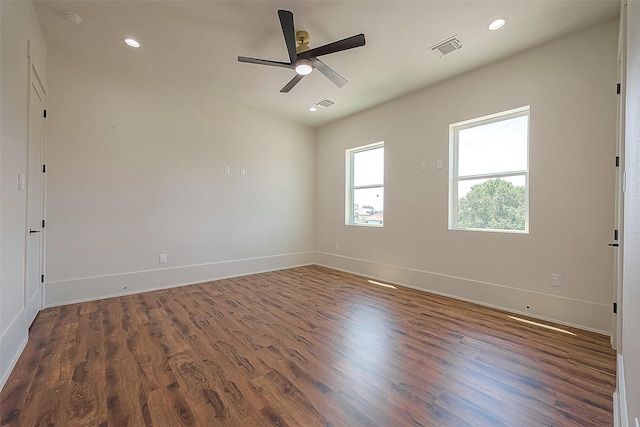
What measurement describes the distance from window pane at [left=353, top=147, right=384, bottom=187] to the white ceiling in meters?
1.28

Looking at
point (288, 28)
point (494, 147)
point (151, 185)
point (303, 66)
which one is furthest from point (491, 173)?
point (151, 185)

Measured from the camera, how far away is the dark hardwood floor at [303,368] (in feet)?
5.03

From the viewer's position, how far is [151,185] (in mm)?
3934

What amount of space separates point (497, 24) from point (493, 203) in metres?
1.93

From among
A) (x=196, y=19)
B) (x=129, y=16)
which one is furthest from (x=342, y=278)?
(x=129, y=16)

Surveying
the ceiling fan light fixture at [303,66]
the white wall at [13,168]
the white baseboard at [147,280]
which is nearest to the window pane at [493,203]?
the ceiling fan light fixture at [303,66]

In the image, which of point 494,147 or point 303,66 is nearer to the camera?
point 303,66

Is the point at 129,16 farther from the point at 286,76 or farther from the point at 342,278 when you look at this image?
the point at 342,278

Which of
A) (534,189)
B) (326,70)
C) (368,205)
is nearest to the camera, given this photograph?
(326,70)

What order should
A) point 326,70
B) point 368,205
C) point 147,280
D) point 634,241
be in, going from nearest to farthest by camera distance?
1. point 634,241
2. point 326,70
3. point 147,280
4. point 368,205

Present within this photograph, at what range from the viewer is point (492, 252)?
3.32 meters

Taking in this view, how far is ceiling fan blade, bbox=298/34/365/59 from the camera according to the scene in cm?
235

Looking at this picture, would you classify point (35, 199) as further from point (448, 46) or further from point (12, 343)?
point (448, 46)

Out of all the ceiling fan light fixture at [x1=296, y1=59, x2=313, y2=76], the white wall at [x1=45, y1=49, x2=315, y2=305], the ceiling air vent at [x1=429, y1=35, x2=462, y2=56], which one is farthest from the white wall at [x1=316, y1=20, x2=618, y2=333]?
the white wall at [x1=45, y1=49, x2=315, y2=305]
